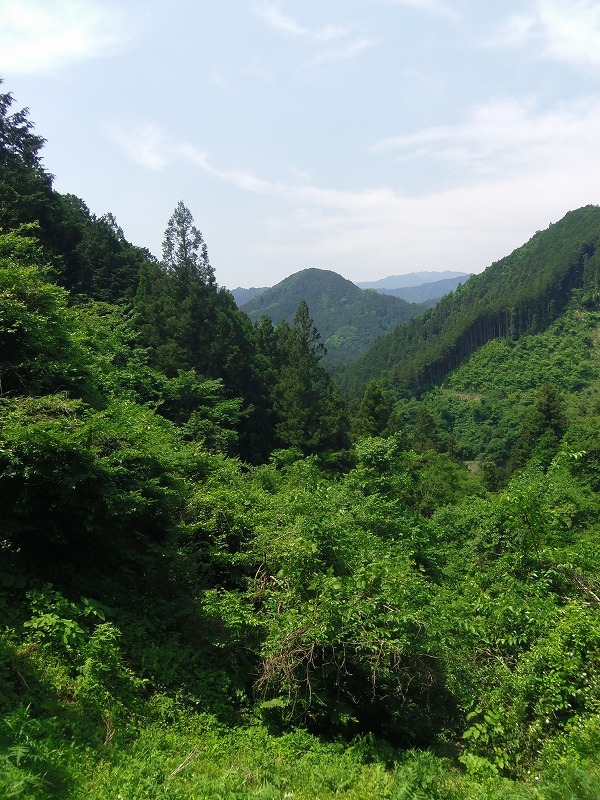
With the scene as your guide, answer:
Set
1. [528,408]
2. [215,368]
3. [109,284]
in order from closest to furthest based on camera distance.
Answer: [215,368] → [109,284] → [528,408]

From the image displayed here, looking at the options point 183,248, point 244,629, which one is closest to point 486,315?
point 183,248

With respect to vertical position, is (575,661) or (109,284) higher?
(109,284)

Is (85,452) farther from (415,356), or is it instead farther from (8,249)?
(415,356)

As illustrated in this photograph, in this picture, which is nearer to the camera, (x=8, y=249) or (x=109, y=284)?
(x=8, y=249)

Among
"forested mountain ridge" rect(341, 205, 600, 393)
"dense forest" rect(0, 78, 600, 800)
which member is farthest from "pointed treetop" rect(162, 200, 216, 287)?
Answer: "forested mountain ridge" rect(341, 205, 600, 393)

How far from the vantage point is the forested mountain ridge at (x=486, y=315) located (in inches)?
3573

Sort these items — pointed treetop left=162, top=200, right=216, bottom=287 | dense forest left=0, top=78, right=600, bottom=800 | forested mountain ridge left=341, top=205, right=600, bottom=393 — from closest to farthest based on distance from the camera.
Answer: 1. dense forest left=0, top=78, right=600, bottom=800
2. pointed treetop left=162, top=200, right=216, bottom=287
3. forested mountain ridge left=341, top=205, right=600, bottom=393

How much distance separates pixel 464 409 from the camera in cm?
7819

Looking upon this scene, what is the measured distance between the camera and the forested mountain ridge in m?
90.8

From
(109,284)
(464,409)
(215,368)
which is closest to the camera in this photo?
(215,368)

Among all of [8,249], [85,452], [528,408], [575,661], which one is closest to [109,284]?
[8,249]

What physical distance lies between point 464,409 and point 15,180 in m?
69.4

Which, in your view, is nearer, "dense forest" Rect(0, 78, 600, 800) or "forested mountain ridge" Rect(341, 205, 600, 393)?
"dense forest" Rect(0, 78, 600, 800)

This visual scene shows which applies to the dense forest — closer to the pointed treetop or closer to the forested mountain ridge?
the pointed treetop
